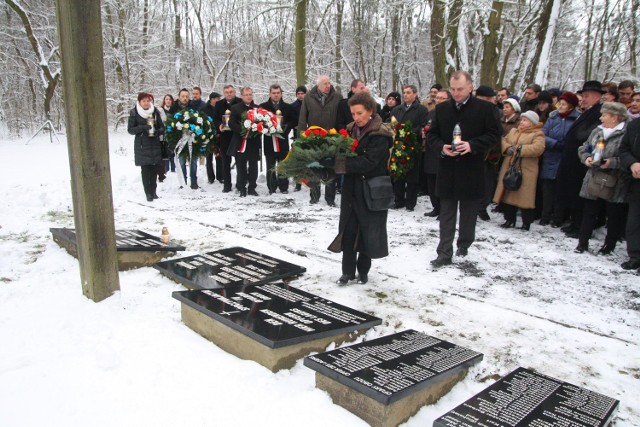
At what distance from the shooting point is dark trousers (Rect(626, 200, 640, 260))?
18.8 feet

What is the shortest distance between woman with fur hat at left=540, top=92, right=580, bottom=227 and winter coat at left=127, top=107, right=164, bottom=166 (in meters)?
6.69

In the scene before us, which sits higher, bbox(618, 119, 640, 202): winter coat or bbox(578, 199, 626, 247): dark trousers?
bbox(618, 119, 640, 202): winter coat

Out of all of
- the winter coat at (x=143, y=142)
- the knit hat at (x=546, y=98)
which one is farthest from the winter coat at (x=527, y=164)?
the winter coat at (x=143, y=142)

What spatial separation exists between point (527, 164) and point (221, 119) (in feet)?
20.4

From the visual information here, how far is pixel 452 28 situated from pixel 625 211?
1147 cm

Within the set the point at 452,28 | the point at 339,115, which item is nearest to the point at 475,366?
the point at 339,115

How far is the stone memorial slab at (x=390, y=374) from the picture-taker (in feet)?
9.18

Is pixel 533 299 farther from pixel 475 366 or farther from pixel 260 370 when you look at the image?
pixel 260 370

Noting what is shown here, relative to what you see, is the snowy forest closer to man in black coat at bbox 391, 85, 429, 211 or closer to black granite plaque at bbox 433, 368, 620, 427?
man in black coat at bbox 391, 85, 429, 211

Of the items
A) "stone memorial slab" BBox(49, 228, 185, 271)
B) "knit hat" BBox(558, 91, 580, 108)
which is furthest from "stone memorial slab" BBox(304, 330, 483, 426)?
"knit hat" BBox(558, 91, 580, 108)

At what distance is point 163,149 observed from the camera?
32.3 ft

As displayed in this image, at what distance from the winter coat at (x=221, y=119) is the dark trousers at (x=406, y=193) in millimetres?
3808

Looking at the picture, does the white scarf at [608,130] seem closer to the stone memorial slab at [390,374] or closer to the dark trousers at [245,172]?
the stone memorial slab at [390,374]

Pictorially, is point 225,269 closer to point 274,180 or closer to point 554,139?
point 554,139
